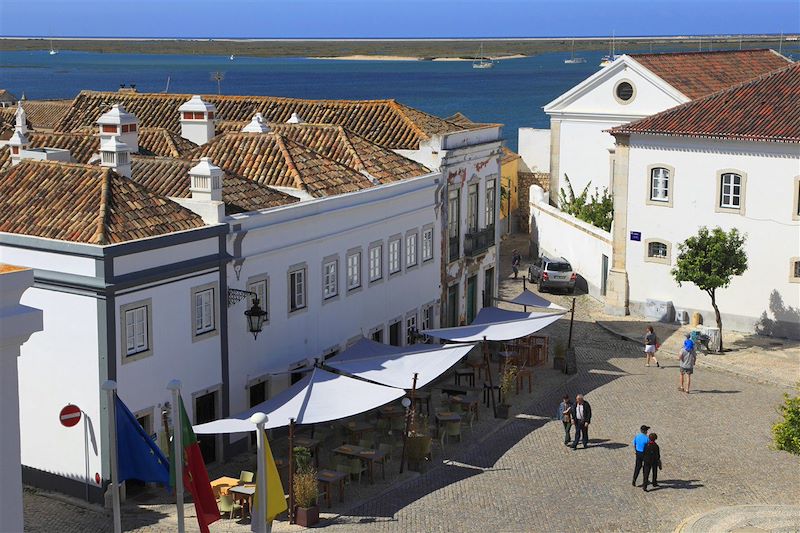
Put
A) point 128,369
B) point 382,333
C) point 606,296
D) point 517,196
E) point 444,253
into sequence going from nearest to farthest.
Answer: point 128,369, point 382,333, point 444,253, point 606,296, point 517,196

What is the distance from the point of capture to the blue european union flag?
2098 cm

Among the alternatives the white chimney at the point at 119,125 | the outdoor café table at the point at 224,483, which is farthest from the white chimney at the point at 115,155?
Result: the outdoor café table at the point at 224,483

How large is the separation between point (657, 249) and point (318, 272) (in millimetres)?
15643

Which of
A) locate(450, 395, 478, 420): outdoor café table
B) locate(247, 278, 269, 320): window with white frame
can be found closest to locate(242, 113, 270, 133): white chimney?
locate(247, 278, 269, 320): window with white frame

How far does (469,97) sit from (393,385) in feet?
562

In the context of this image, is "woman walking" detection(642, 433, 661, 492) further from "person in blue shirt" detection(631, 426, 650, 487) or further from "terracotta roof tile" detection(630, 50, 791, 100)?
"terracotta roof tile" detection(630, 50, 791, 100)

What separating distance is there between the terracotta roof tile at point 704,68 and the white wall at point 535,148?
1117cm

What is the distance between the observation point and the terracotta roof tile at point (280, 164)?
32250 mm

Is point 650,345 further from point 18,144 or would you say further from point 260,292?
point 18,144

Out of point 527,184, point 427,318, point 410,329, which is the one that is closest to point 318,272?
point 410,329

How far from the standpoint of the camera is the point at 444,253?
1485 inches

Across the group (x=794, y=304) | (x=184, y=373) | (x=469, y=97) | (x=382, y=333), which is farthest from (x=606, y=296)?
(x=469, y=97)

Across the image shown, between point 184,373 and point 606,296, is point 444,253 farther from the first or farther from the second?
point 184,373

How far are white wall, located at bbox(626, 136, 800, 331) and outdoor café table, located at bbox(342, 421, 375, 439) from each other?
1628 cm
